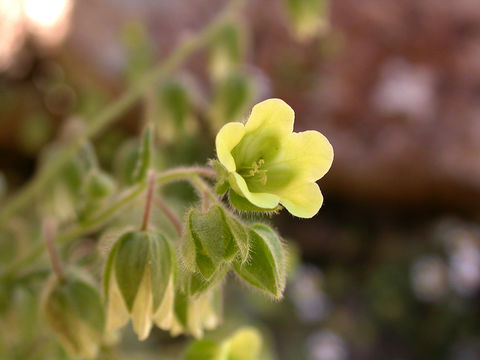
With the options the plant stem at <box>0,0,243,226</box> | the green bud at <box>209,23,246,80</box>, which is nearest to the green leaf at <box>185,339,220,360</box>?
the plant stem at <box>0,0,243,226</box>

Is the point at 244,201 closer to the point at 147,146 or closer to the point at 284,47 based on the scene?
the point at 147,146

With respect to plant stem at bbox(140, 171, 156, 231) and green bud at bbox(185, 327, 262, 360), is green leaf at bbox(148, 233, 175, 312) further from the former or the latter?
green bud at bbox(185, 327, 262, 360)

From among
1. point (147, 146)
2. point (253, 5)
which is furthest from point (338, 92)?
point (147, 146)

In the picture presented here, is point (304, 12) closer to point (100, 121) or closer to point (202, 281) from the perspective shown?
point (100, 121)

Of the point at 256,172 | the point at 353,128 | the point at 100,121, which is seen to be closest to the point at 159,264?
the point at 256,172

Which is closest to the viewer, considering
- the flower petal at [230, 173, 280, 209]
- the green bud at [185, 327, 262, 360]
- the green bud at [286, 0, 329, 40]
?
the flower petal at [230, 173, 280, 209]

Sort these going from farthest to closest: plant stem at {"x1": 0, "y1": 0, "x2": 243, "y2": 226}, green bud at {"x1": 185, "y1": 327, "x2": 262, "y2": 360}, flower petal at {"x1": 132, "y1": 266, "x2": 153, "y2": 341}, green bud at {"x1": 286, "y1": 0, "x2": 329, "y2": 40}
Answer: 1. green bud at {"x1": 286, "y1": 0, "x2": 329, "y2": 40}
2. plant stem at {"x1": 0, "y1": 0, "x2": 243, "y2": 226}
3. green bud at {"x1": 185, "y1": 327, "x2": 262, "y2": 360}
4. flower petal at {"x1": 132, "y1": 266, "x2": 153, "y2": 341}

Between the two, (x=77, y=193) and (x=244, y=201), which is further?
(x=77, y=193)
